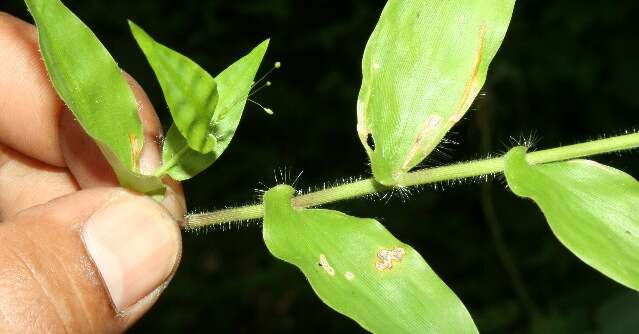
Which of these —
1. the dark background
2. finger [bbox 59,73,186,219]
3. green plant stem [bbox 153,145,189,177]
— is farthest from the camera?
the dark background

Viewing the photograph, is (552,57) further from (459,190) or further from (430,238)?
(430,238)

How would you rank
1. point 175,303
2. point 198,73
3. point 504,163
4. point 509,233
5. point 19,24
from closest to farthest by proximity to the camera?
point 198,73, point 504,163, point 19,24, point 175,303, point 509,233

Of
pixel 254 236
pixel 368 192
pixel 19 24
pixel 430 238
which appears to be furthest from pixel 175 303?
pixel 368 192

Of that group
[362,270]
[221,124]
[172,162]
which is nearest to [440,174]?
[362,270]

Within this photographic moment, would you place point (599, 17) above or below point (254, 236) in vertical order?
above

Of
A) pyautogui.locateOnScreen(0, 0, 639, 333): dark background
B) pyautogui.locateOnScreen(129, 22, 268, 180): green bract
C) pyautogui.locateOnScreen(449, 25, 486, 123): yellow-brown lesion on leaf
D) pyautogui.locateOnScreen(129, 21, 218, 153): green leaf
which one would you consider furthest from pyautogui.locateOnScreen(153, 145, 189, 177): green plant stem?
pyautogui.locateOnScreen(0, 0, 639, 333): dark background

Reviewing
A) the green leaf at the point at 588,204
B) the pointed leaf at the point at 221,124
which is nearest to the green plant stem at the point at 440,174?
the green leaf at the point at 588,204

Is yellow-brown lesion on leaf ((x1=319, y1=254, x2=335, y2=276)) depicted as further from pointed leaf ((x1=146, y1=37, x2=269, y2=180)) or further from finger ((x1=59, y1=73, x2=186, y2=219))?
finger ((x1=59, y1=73, x2=186, y2=219))
